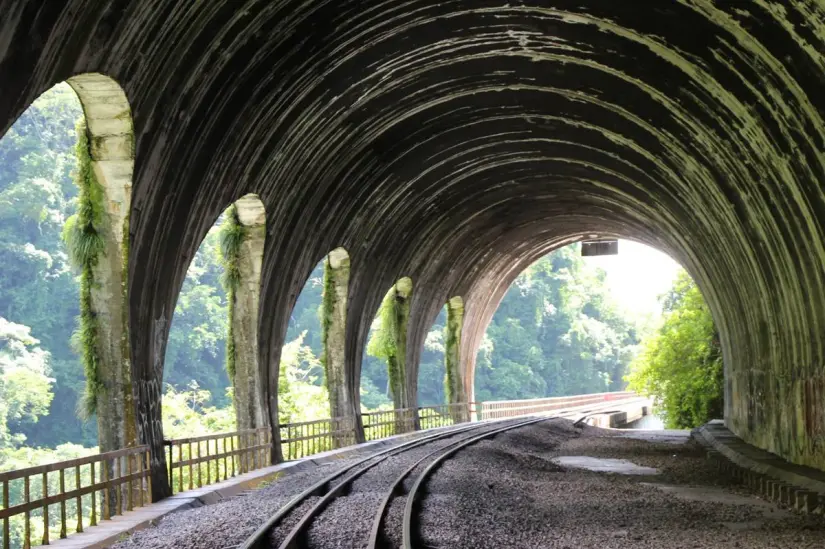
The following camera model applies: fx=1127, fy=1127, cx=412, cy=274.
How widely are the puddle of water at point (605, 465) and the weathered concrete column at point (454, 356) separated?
15007 mm

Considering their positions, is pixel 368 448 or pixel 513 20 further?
pixel 368 448

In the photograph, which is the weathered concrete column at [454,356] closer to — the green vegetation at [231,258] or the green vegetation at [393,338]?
the green vegetation at [393,338]

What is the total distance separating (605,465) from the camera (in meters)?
20.2

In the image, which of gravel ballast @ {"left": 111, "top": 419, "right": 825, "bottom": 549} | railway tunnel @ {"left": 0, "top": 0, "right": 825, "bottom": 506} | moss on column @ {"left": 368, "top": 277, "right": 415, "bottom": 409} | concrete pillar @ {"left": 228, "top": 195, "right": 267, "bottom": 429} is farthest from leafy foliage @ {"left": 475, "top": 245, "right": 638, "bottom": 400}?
gravel ballast @ {"left": 111, "top": 419, "right": 825, "bottom": 549}

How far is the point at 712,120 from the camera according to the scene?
552 inches

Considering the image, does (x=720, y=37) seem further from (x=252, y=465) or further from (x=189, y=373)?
(x=189, y=373)

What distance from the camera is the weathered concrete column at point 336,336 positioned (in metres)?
24.9

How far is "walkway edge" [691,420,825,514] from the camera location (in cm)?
1209

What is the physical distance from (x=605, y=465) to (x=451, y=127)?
6.88 meters

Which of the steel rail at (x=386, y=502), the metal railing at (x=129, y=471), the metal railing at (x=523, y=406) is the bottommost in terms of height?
the steel rail at (x=386, y=502)

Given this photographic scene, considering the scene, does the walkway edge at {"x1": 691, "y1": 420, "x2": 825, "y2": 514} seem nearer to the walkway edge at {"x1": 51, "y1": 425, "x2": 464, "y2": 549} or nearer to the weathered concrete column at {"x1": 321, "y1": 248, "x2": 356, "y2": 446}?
the walkway edge at {"x1": 51, "y1": 425, "x2": 464, "y2": 549}

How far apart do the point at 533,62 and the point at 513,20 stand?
205 cm

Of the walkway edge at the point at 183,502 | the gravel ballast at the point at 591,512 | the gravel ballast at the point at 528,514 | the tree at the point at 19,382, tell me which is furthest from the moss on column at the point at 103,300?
the tree at the point at 19,382

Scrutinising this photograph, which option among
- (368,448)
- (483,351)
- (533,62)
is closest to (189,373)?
(483,351)
